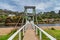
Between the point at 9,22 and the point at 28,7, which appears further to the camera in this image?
the point at 9,22

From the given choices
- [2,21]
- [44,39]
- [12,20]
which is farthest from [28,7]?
[2,21]

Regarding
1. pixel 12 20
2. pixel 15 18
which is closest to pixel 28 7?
pixel 15 18

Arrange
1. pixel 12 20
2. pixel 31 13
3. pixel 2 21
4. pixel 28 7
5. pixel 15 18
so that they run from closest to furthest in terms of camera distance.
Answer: pixel 28 7, pixel 31 13, pixel 15 18, pixel 12 20, pixel 2 21

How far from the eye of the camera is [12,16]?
5412 centimetres

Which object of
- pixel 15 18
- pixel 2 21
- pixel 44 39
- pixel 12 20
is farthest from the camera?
pixel 2 21

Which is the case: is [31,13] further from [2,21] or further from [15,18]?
[2,21]

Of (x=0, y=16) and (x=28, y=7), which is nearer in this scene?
(x=28, y=7)

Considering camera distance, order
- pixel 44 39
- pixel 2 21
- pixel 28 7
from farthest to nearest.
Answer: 1. pixel 2 21
2. pixel 28 7
3. pixel 44 39

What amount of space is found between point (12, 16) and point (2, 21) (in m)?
13.6

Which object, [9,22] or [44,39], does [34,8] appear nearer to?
[44,39]

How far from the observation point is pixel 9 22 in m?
56.2

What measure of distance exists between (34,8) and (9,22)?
28.7m

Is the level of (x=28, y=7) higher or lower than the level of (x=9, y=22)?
higher

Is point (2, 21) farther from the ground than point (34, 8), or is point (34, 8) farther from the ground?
point (34, 8)
